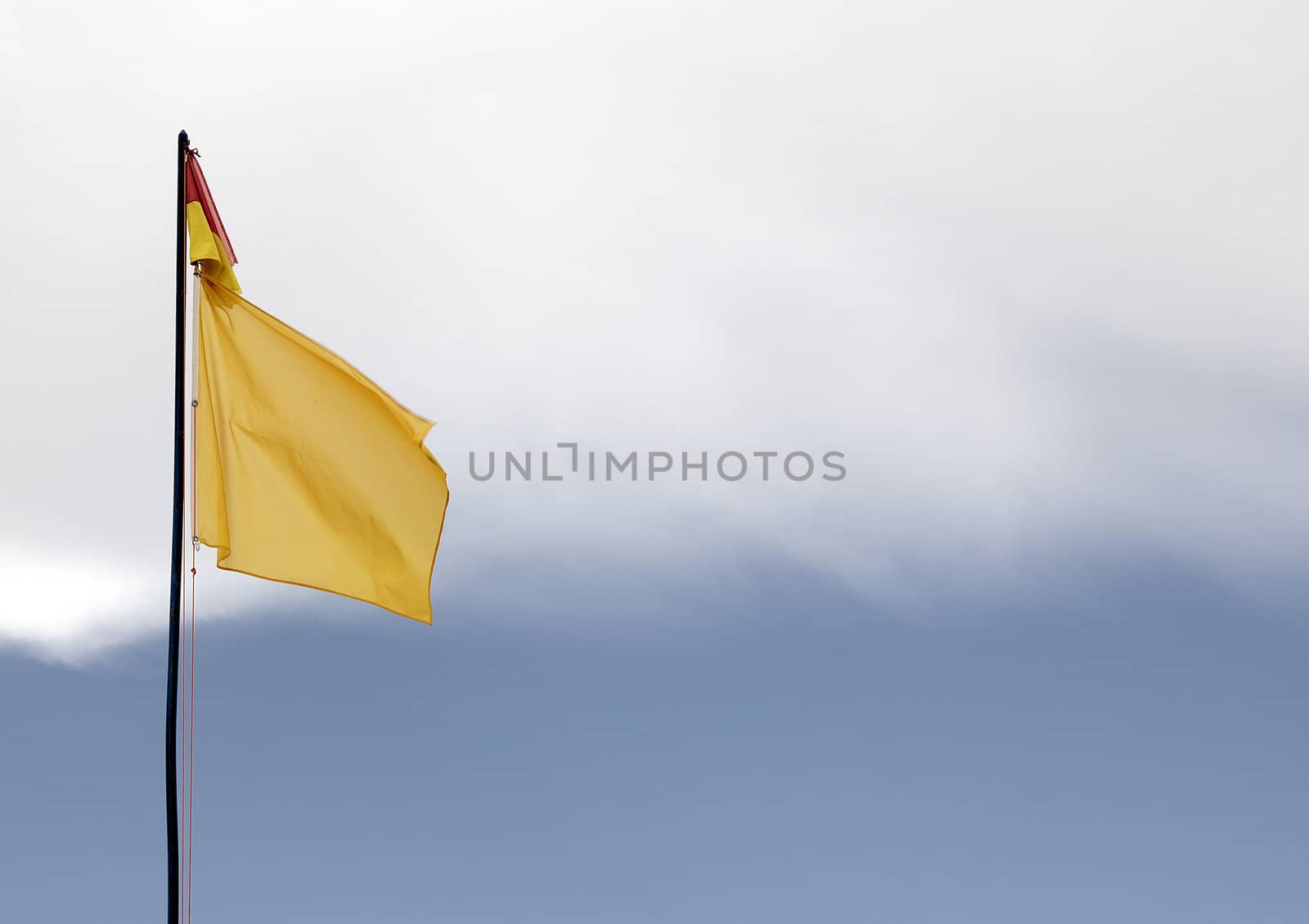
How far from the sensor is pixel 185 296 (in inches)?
1036

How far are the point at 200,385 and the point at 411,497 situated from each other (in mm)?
3814

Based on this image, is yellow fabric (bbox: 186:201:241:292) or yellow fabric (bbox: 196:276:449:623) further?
yellow fabric (bbox: 186:201:241:292)

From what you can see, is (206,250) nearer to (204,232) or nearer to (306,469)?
(204,232)

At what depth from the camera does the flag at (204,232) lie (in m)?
26.7

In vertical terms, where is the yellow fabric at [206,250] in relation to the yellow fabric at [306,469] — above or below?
above

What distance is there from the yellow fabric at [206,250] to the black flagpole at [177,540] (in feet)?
0.46

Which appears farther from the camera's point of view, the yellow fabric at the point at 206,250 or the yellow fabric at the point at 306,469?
the yellow fabric at the point at 206,250

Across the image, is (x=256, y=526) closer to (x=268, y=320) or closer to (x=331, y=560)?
(x=331, y=560)

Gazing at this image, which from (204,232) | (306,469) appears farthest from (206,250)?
(306,469)

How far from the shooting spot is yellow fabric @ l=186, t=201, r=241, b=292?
87.4ft

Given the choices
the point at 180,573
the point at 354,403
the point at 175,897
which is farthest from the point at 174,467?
the point at 175,897

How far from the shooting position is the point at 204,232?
1052 inches

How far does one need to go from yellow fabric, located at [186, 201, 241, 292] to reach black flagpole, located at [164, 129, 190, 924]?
14cm

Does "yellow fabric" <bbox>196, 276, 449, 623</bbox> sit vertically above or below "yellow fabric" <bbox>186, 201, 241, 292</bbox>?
below
